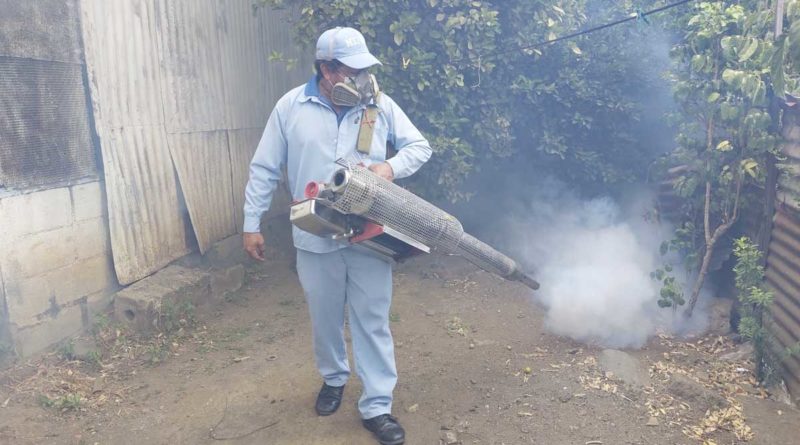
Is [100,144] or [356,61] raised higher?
[356,61]

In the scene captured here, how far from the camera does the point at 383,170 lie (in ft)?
11.7

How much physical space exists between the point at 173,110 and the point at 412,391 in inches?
134

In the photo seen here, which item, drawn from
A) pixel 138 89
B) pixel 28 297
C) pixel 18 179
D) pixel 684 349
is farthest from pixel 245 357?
pixel 684 349

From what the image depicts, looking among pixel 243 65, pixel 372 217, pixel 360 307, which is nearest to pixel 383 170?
pixel 372 217

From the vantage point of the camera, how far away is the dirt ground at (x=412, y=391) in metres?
3.81

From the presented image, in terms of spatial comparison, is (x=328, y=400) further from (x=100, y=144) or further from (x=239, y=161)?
(x=239, y=161)

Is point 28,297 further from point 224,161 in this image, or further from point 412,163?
point 412,163

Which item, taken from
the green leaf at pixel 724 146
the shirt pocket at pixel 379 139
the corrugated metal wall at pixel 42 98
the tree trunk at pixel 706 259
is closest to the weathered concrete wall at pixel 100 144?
the corrugated metal wall at pixel 42 98

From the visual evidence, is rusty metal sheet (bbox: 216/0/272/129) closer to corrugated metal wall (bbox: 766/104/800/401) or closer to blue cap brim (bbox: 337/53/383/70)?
blue cap brim (bbox: 337/53/383/70)

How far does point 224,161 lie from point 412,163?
341cm

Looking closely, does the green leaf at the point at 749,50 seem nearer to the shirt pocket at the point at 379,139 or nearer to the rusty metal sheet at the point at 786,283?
the rusty metal sheet at the point at 786,283

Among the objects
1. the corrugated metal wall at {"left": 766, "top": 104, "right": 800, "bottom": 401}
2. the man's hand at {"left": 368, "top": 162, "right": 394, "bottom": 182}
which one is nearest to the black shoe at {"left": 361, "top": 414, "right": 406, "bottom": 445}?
the man's hand at {"left": 368, "top": 162, "right": 394, "bottom": 182}

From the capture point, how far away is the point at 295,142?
3.64 meters

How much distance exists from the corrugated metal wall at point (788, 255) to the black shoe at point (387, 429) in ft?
8.23
